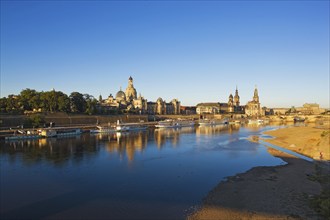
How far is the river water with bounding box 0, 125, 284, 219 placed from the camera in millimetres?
17328

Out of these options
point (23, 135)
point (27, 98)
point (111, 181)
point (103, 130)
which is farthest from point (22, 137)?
point (111, 181)

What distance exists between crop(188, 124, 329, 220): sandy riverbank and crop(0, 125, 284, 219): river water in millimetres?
1289

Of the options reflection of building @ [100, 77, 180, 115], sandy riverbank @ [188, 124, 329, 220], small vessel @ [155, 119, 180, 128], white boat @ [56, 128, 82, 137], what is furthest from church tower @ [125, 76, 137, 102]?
sandy riverbank @ [188, 124, 329, 220]

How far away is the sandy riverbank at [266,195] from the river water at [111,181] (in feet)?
4.23

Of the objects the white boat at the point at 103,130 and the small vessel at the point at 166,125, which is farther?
the small vessel at the point at 166,125

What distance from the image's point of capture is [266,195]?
19.4m

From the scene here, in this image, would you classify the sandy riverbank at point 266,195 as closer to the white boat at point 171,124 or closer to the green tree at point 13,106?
the white boat at point 171,124

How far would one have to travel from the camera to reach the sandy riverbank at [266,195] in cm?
1620

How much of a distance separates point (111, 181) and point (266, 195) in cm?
1258

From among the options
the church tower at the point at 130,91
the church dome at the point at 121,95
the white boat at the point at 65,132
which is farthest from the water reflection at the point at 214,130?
the church tower at the point at 130,91

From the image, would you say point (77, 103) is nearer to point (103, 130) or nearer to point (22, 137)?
point (103, 130)

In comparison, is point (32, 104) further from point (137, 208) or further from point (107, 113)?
point (137, 208)

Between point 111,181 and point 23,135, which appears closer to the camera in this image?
point 111,181

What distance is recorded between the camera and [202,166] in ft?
99.1
